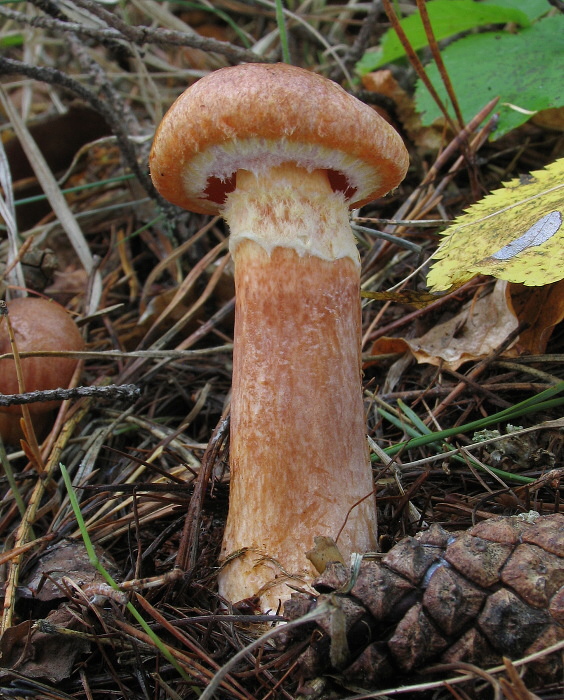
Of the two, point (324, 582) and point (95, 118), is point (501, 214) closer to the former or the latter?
point (324, 582)

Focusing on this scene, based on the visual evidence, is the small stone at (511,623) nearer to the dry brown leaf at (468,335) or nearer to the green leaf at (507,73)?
the dry brown leaf at (468,335)

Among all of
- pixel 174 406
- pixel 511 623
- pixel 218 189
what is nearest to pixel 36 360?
pixel 174 406

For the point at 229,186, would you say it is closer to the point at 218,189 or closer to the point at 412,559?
the point at 218,189

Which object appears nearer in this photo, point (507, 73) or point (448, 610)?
point (448, 610)

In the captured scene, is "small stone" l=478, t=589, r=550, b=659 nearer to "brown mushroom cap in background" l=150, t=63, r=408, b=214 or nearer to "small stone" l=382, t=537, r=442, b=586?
"small stone" l=382, t=537, r=442, b=586

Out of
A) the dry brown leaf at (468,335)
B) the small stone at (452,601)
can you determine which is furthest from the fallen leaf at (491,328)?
the small stone at (452,601)

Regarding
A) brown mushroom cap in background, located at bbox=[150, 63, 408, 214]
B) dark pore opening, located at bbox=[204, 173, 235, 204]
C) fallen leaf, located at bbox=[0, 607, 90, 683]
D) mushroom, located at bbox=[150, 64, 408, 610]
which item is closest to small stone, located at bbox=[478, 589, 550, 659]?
mushroom, located at bbox=[150, 64, 408, 610]
